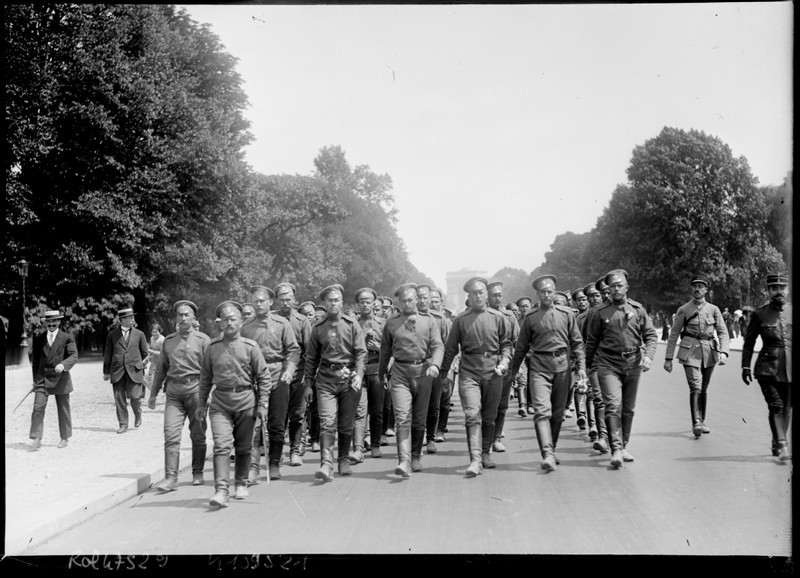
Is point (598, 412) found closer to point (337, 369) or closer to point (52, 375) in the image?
point (337, 369)

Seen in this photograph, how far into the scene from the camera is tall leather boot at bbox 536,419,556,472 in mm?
7836

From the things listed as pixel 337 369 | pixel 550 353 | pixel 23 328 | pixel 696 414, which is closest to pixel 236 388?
pixel 337 369

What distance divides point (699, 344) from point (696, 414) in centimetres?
101

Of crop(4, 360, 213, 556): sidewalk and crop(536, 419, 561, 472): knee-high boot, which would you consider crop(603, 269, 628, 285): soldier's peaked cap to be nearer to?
crop(536, 419, 561, 472): knee-high boot

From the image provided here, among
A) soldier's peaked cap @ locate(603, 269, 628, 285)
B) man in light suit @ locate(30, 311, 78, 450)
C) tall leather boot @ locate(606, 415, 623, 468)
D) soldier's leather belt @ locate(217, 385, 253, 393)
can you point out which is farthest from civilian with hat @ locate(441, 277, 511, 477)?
man in light suit @ locate(30, 311, 78, 450)

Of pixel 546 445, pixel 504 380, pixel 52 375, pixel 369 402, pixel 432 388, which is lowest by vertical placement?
pixel 546 445

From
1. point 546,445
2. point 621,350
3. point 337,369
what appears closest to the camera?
point 546,445

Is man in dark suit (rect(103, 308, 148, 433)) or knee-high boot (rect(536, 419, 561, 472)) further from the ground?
man in dark suit (rect(103, 308, 148, 433))

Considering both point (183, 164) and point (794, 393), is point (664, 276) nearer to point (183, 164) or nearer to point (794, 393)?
point (183, 164)

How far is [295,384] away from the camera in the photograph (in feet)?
29.6

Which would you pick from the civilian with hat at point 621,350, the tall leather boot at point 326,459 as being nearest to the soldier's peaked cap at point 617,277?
the civilian with hat at point 621,350

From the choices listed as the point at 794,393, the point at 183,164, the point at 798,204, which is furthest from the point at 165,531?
the point at 183,164

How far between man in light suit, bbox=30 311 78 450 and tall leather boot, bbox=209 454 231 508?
13.5ft

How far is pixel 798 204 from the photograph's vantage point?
5461 mm
